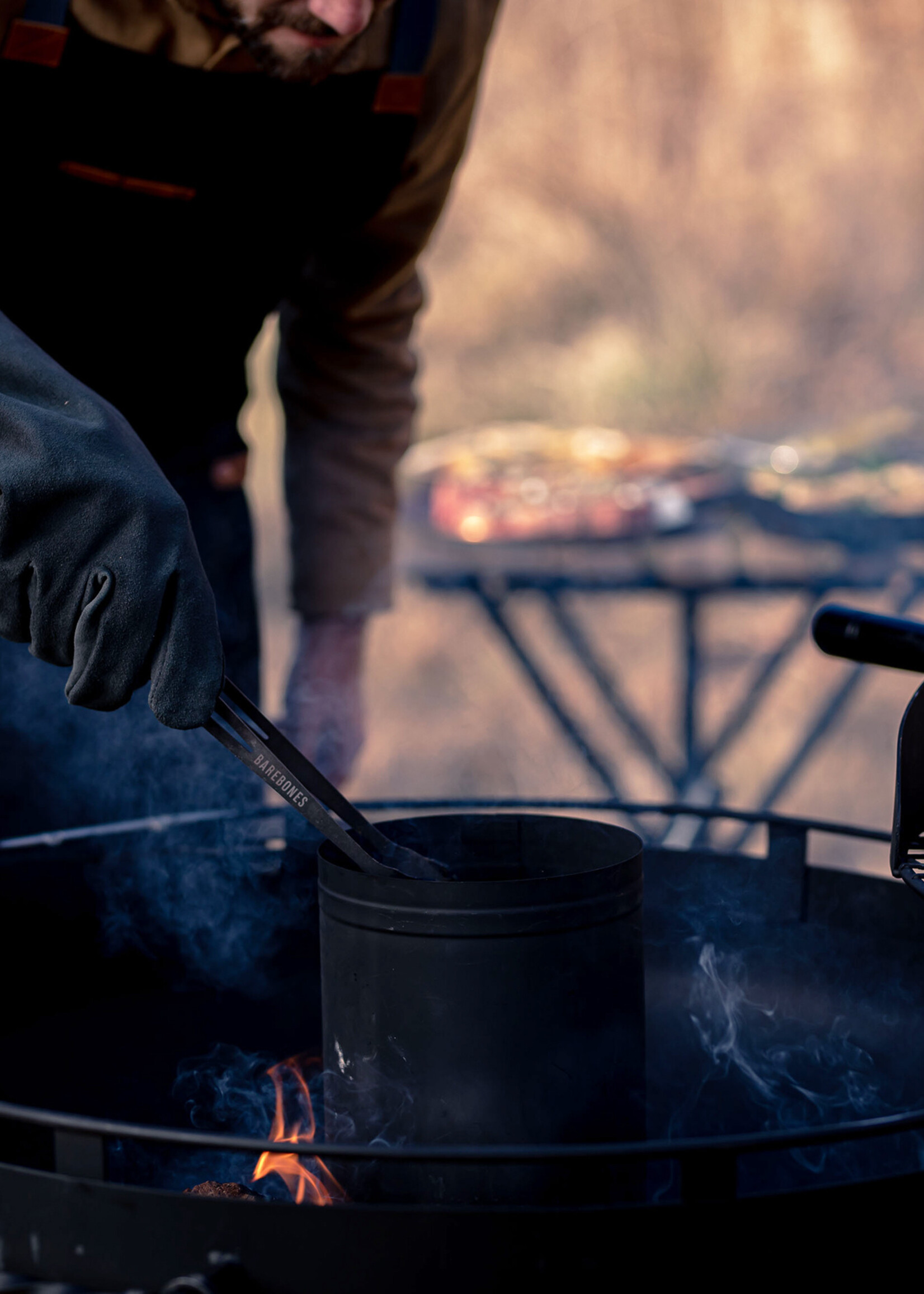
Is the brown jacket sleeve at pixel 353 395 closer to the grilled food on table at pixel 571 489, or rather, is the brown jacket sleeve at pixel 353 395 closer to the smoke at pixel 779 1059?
the smoke at pixel 779 1059

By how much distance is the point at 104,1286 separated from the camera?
69 centimetres

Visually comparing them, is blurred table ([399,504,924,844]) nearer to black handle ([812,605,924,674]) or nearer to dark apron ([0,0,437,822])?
dark apron ([0,0,437,822])

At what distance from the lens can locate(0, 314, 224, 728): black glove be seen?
808 millimetres

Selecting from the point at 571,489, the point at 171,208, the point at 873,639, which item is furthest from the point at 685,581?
the point at 873,639

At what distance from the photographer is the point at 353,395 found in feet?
5.67

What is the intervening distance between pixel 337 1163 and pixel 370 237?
45.9 inches

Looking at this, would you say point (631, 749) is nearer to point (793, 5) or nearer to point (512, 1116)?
point (512, 1116)

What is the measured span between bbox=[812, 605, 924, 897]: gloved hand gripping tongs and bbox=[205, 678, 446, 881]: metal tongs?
0.32 metres

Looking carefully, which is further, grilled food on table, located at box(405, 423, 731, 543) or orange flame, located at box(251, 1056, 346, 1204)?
grilled food on table, located at box(405, 423, 731, 543)

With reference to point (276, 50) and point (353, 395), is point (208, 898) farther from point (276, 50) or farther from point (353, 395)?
point (276, 50)

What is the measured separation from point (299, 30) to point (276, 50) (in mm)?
51

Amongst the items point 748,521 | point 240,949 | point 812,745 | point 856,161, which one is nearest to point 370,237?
point 240,949

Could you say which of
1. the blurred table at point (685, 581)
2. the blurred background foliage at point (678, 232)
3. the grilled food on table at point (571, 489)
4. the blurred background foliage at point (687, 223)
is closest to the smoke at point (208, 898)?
the blurred table at point (685, 581)

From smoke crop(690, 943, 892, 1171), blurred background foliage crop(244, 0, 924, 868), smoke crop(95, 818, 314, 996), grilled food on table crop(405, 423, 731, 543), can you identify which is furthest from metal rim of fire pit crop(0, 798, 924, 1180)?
blurred background foliage crop(244, 0, 924, 868)
